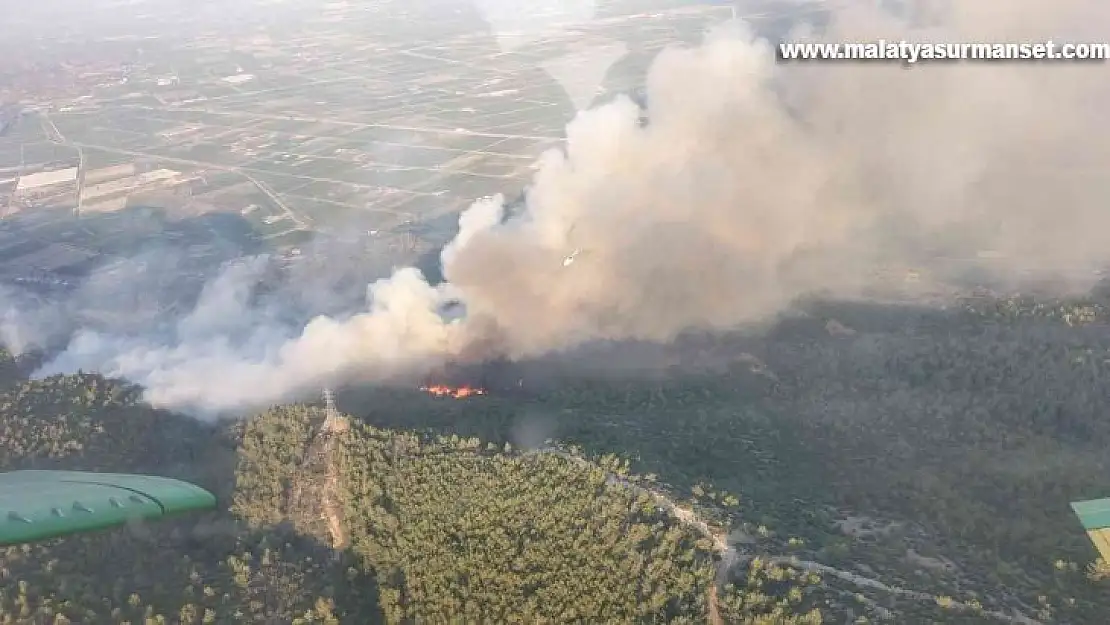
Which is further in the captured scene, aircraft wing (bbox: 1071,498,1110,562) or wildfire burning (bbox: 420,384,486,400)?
wildfire burning (bbox: 420,384,486,400)

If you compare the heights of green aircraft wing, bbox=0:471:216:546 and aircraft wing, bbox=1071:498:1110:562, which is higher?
green aircraft wing, bbox=0:471:216:546

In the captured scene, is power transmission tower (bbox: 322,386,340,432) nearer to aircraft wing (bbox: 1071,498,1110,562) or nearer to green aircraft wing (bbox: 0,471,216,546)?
green aircraft wing (bbox: 0,471,216,546)

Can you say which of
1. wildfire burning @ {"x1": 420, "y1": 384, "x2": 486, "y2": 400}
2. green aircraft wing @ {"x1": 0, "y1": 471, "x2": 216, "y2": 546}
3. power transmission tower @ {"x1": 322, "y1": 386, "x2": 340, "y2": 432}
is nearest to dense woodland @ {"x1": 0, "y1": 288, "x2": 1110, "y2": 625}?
power transmission tower @ {"x1": 322, "y1": 386, "x2": 340, "y2": 432}

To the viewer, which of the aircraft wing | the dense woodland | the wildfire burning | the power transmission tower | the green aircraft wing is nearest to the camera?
the green aircraft wing

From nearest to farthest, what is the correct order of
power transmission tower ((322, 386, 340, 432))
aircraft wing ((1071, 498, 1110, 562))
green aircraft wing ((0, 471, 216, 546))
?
green aircraft wing ((0, 471, 216, 546)), aircraft wing ((1071, 498, 1110, 562)), power transmission tower ((322, 386, 340, 432))

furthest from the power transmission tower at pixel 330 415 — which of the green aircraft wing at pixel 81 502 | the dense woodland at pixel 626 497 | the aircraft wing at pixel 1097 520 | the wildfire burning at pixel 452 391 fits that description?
the aircraft wing at pixel 1097 520

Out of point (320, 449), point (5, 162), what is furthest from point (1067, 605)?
point (5, 162)

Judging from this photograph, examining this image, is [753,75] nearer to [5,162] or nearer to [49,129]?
[5,162]
